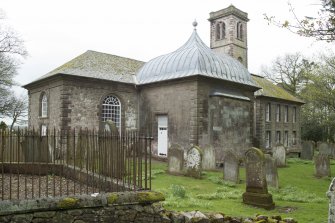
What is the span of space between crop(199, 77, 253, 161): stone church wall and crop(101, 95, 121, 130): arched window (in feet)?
19.3

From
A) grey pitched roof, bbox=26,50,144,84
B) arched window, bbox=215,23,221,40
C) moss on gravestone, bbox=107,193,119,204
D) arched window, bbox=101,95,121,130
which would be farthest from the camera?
arched window, bbox=215,23,221,40

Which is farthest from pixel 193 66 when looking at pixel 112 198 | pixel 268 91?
pixel 268 91

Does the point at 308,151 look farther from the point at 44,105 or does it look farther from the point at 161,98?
the point at 44,105

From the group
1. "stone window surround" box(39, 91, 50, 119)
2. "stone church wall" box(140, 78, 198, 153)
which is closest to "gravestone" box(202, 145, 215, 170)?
"stone church wall" box(140, 78, 198, 153)

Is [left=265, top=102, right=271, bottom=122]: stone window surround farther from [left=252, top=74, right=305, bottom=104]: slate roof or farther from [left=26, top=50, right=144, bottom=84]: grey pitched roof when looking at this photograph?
[left=26, top=50, right=144, bottom=84]: grey pitched roof

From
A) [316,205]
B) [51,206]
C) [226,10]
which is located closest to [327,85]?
[226,10]

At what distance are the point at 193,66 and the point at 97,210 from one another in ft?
46.9

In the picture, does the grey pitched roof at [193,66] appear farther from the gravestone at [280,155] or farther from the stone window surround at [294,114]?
the stone window surround at [294,114]

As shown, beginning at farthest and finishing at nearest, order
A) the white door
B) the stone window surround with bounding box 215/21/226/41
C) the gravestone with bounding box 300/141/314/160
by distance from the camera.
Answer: the stone window surround with bounding box 215/21/226/41, the gravestone with bounding box 300/141/314/160, the white door

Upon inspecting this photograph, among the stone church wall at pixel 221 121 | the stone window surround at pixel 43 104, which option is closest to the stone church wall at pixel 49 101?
the stone window surround at pixel 43 104

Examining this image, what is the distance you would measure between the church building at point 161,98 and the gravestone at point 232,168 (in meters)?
2.89

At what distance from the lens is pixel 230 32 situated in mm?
34031

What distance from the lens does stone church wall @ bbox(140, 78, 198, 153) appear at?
720 inches

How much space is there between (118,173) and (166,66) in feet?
47.0
